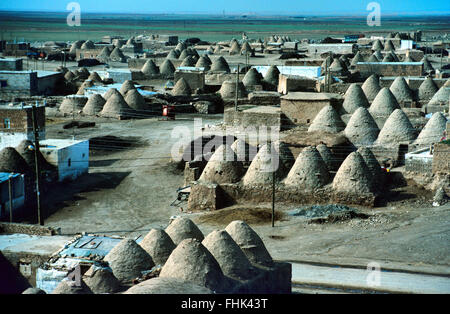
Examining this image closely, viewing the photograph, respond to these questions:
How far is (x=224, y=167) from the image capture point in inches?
856

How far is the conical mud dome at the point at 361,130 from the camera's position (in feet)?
82.6

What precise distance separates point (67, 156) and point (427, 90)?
18.3 meters

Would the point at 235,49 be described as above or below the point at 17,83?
above

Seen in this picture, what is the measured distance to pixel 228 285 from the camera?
456 inches

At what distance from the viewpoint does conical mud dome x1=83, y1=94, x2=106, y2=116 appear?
36250 millimetres

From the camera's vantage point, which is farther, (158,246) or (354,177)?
(354,177)

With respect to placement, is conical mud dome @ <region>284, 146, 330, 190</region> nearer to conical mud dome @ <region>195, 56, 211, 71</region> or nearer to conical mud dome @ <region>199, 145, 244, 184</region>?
conical mud dome @ <region>199, 145, 244, 184</region>

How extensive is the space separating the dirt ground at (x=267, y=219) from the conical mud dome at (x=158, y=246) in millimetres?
4064

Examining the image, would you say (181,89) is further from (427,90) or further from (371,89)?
(427,90)

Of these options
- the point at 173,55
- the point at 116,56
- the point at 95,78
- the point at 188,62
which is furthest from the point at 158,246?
the point at 116,56

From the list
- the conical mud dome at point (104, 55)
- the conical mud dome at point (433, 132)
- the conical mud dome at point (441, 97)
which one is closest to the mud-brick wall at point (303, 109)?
the conical mud dome at point (441, 97)

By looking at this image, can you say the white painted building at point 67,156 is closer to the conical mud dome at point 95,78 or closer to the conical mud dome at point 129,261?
the conical mud dome at point 129,261

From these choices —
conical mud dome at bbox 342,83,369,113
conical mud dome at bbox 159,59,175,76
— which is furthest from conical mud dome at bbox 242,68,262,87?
conical mud dome at bbox 342,83,369,113
